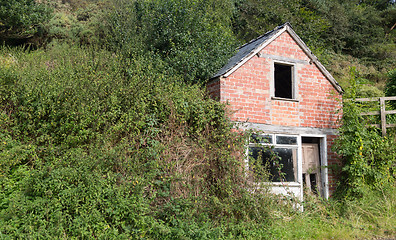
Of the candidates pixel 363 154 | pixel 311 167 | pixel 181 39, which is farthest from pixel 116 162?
pixel 363 154

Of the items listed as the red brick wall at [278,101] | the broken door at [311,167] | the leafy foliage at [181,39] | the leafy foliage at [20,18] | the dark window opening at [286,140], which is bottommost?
the broken door at [311,167]

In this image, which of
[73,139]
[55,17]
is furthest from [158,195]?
[55,17]

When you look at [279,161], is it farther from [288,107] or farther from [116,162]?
[116,162]

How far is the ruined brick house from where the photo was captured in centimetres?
1029

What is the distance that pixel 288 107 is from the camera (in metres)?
11.0

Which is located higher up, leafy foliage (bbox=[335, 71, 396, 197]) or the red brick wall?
the red brick wall

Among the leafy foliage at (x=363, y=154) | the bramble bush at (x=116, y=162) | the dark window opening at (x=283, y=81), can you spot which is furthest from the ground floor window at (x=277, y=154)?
the dark window opening at (x=283, y=81)

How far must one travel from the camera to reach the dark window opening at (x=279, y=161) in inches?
394

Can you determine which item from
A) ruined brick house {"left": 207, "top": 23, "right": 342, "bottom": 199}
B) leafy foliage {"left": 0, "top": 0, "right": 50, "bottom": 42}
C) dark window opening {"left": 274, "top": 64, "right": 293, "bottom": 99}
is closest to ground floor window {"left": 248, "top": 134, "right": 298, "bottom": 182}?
ruined brick house {"left": 207, "top": 23, "right": 342, "bottom": 199}

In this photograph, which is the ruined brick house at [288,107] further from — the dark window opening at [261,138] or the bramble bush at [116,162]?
the bramble bush at [116,162]

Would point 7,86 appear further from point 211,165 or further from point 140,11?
point 140,11

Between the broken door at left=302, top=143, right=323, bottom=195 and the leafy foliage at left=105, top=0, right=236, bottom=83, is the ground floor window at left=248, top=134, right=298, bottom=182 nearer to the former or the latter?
the broken door at left=302, top=143, right=323, bottom=195

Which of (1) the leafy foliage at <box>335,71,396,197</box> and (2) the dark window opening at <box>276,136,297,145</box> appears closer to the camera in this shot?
(1) the leafy foliage at <box>335,71,396,197</box>

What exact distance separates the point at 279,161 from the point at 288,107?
74.2 inches
